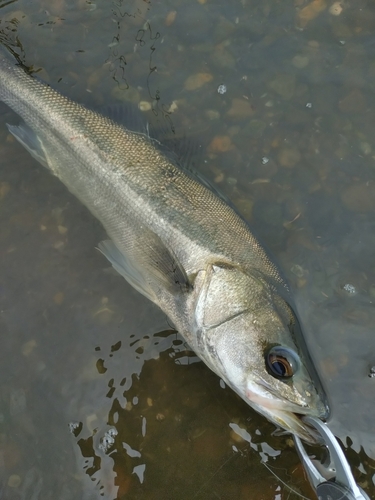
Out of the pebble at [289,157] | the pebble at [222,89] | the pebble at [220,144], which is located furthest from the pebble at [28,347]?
the pebble at [222,89]

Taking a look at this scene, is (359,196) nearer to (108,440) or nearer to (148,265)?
(148,265)

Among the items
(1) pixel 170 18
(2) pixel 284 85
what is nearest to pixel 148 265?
(2) pixel 284 85

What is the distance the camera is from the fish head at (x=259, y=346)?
8.34 feet

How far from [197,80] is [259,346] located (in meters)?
2.49

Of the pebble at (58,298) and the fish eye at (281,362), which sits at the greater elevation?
the fish eye at (281,362)

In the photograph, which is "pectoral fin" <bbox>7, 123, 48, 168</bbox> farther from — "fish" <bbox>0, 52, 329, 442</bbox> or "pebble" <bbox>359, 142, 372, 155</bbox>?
"pebble" <bbox>359, 142, 372, 155</bbox>

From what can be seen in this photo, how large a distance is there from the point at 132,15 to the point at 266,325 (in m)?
3.13

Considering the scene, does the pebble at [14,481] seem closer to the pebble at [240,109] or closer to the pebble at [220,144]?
the pebble at [220,144]

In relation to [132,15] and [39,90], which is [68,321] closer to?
[39,90]

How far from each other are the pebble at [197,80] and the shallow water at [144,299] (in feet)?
0.04

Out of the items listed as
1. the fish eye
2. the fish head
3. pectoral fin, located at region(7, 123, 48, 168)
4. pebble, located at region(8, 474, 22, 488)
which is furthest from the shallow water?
the fish eye

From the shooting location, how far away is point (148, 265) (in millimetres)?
3170

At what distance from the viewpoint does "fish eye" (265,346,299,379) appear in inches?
102

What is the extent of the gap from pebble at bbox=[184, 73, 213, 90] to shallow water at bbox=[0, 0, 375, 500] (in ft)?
0.04
